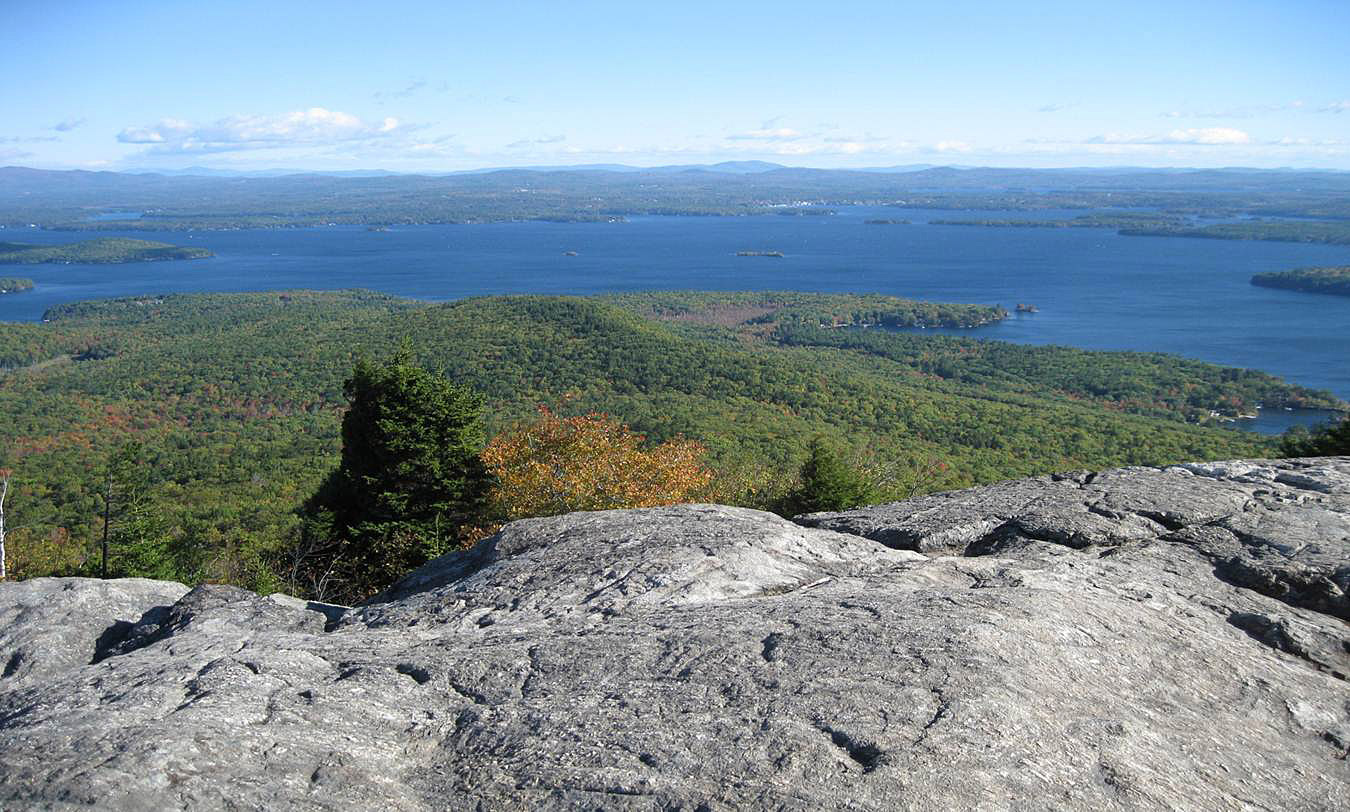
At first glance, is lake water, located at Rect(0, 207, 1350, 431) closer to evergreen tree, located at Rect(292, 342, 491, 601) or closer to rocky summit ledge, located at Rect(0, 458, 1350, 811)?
evergreen tree, located at Rect(292, 342, 491, 601)

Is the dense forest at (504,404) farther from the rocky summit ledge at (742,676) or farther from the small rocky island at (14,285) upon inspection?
the small rocky island at (14,285)

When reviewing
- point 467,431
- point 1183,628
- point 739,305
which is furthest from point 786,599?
point 739,305

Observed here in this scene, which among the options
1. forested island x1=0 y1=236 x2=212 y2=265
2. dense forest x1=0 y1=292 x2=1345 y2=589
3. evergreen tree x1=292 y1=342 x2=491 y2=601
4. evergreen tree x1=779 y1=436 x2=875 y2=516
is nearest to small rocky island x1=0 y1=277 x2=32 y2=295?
forested island x1=0 y1=236 x2=212 y2=265

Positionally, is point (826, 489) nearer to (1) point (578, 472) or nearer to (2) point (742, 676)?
(1) point (578, 472)

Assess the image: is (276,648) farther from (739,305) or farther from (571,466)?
(739,305)

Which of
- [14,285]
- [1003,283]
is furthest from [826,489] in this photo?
[14,285]
